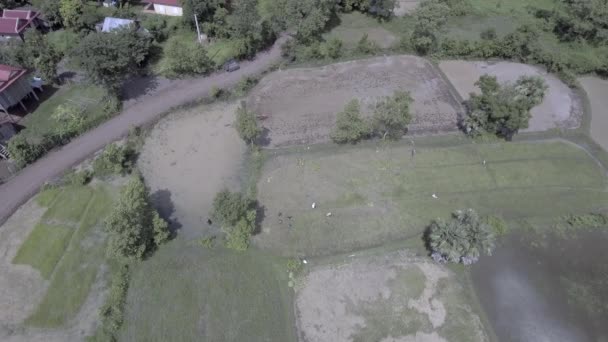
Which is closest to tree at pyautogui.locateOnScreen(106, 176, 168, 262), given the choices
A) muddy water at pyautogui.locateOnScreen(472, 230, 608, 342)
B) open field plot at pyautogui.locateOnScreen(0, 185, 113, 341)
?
open field plot at pyautogui.locateOnScreen(0, 185, 113, 341)

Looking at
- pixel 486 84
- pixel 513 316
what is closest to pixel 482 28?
pixel 486 84

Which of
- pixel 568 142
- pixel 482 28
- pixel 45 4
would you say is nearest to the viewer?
pixel 568 142

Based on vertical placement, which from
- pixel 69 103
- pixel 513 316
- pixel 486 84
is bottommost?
pixel 513 316

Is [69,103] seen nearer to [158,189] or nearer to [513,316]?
[158,189]

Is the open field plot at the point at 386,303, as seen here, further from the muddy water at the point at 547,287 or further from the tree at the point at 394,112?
the tree at the point at 394,112

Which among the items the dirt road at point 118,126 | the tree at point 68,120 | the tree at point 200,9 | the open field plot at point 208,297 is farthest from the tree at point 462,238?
the tree at point 200,9

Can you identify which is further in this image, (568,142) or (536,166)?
(568,142)

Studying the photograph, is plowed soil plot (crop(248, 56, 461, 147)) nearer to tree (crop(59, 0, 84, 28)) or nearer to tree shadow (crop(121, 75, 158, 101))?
tree shadow (crop(121, 75, 158, 101))
